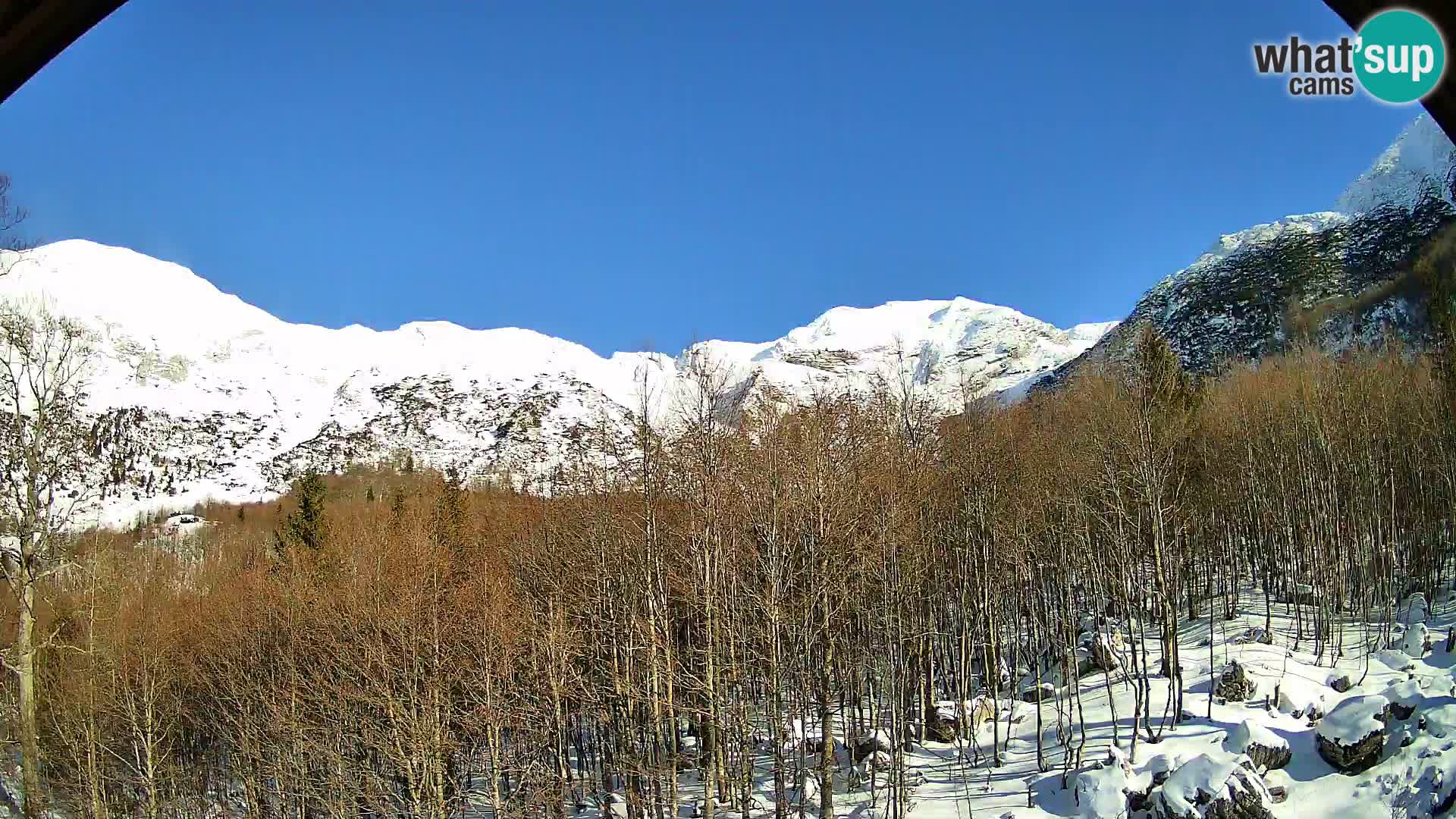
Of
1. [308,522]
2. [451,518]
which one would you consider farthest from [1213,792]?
[308,522]

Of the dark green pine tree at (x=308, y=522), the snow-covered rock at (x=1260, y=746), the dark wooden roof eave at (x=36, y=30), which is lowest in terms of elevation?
the snow-covered rock at (x=1260, y=746)

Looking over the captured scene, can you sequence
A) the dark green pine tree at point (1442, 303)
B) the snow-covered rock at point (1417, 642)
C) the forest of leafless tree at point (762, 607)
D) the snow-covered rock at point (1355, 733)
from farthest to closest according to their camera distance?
the dark green pine tree at point (1442, 303), the snow-covered rock at point (1417, 642), the forest of leafless tree at point (762, 607), the snow-covered rock at point (1355, 733)

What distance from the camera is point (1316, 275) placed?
288ft

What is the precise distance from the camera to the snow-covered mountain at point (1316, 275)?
66625mm

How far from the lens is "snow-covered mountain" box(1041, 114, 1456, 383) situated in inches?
2623

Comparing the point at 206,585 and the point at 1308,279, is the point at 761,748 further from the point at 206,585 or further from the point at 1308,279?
the point at 1308,279

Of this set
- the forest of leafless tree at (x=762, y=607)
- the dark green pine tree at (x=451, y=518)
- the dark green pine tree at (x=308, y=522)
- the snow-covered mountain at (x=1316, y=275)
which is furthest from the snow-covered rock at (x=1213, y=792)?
the snow-covered mountain at (x=1316, y=275)

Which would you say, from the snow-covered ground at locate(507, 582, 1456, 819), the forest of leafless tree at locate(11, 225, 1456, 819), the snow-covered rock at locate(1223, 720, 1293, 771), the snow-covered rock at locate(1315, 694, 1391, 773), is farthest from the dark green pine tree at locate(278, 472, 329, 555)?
the snow-covered rock at locate(1315, 694, 1391, 773)

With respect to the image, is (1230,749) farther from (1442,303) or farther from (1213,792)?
(1442,303)

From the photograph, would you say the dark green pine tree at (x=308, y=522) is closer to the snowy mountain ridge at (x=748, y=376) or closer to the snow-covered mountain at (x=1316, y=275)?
the snowy mountain ridge at (x=748, y=376)

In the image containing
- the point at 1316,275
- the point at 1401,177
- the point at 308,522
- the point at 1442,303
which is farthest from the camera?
the point at 1401,177

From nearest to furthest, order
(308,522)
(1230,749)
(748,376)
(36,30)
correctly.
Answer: (36,30) < (1230,749) < (748,376) < (308,522)

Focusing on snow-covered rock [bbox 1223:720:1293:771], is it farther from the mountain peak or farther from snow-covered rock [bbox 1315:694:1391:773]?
the mountain peak

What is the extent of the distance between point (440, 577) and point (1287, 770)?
69.7ft
